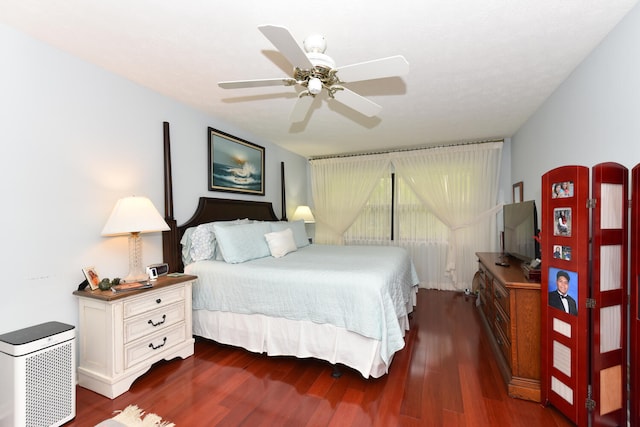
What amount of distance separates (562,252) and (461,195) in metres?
2.99

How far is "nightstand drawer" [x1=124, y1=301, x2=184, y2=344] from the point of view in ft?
6.83

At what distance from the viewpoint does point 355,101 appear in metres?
2.11

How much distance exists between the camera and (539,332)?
195 cm

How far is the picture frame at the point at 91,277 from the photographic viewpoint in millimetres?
2096

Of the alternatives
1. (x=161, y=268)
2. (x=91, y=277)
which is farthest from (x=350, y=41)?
(x=91, y=277)

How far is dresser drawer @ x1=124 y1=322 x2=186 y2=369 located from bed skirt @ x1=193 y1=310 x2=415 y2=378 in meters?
0.30

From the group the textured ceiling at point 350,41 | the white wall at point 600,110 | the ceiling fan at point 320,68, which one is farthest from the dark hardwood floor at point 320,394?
the textured ceiling at point 350,41

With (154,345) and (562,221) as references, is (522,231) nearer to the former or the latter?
(562,221)

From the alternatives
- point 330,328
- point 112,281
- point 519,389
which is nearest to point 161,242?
point 112,281

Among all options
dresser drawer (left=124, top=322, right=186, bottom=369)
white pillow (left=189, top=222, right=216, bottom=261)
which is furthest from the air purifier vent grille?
white pillow (left=189, top=222, right=216, bottom=261)

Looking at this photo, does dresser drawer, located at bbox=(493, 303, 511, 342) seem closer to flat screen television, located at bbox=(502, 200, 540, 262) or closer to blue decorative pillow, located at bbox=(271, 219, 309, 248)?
flat screen television, located at bbox=(502, 200, 540, 262)

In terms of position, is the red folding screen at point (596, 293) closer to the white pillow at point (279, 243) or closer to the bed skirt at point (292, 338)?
the bed skirt at point (292, 338)

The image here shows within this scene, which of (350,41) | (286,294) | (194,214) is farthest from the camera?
(194,214)

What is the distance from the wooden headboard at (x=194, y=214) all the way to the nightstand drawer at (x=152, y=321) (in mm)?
546
